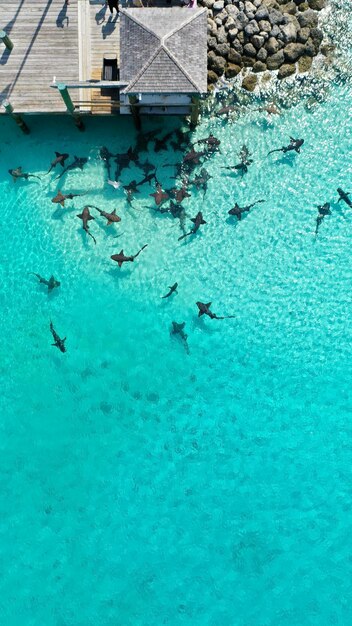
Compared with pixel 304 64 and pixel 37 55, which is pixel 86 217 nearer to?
pixel 37 55

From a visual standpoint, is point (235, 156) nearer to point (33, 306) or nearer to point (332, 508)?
point (33, 306)

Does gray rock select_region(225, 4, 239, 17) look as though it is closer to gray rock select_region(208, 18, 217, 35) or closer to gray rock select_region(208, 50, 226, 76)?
gray rock select_region(208, 18, 217, 35)

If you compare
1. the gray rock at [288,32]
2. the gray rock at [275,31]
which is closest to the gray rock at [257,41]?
the gray rock at [275,31]

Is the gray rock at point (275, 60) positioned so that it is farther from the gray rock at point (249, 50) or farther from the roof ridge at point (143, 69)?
the roof ridge at point (143, 69)

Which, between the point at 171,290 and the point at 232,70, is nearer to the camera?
the point at 171,290

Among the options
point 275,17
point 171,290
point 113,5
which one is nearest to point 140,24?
point 113,5
